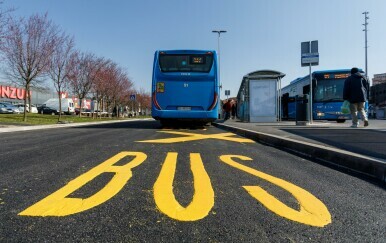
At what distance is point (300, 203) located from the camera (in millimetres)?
2914

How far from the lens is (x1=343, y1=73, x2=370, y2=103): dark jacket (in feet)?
35.4

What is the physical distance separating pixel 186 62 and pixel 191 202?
11105mm

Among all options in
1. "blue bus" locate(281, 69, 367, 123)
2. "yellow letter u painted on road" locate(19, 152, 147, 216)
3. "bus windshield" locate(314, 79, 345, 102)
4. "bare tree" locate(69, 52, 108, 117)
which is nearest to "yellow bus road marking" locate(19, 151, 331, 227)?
"yellow letter u painted on road" locate(19, 152, 147, 216)

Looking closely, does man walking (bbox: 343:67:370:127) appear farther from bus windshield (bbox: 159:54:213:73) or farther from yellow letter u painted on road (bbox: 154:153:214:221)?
yellow letter u painted on road (bbox: 154:153:214:221)

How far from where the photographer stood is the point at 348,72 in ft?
64.3

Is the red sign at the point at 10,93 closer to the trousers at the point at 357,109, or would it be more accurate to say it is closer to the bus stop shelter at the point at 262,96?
the bus stop shelter at the point at 262,96

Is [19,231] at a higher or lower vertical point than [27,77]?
lower

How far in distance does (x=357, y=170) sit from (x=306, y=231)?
9.29 feet

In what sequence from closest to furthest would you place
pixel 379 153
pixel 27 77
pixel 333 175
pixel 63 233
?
1. pixel 63 233
2. pixel 333 175
3. pixel 379 153
4. pixel 27 77

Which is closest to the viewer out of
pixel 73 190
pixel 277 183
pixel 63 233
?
pixel 63 233

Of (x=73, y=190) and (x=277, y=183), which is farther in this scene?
(x=277, y=183)

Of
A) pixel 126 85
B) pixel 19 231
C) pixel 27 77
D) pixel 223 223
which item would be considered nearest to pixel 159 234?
pixel 223 223

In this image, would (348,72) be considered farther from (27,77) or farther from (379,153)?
(27,77)

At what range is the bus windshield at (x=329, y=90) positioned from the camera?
65.1ft
